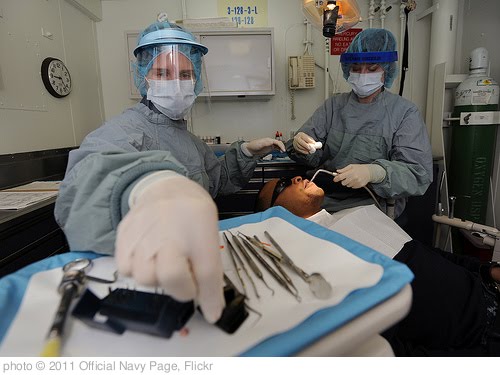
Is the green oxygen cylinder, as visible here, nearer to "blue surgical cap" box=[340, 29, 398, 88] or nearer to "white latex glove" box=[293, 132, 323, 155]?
"blue surgical cap" box=[340, 29, 398, 88]

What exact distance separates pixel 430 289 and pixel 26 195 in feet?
6.05

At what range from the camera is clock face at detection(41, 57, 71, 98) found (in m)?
2.13

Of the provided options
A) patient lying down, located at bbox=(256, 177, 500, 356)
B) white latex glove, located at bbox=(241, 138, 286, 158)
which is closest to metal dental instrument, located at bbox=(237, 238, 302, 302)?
patient lying down, located at bbox=(256, 177, 500, 356)

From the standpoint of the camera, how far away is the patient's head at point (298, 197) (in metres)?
1.35

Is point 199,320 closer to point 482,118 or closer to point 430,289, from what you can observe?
point 430,289

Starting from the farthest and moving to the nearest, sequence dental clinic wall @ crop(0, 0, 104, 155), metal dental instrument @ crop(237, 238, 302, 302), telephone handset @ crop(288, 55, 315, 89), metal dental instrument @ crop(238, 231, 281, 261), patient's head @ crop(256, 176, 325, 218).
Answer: telephone handset @ crop(288, 55, 315, 89) → dental clinic wall @ crop(0, 0, 104, 155) → patient's head @ crop(256, 176, 325, 218) → metal dental instrument @ crop(238, 231, 281, 261) → metal dental instrument @ crop(237, 238, 302, 302)

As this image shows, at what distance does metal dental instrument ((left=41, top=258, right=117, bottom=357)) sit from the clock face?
2.02 metres

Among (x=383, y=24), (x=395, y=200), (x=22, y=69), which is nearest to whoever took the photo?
(x=395, y=200)

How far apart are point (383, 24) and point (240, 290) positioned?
311 cm

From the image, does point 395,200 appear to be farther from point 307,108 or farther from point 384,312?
point 307,108

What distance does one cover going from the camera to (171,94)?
1.23 meters

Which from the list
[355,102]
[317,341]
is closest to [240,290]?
[317,341]

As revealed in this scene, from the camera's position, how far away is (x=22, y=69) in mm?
1952

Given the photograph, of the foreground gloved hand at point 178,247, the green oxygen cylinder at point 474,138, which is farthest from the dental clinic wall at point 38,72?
the green oxygen cylinder at point 474,138
